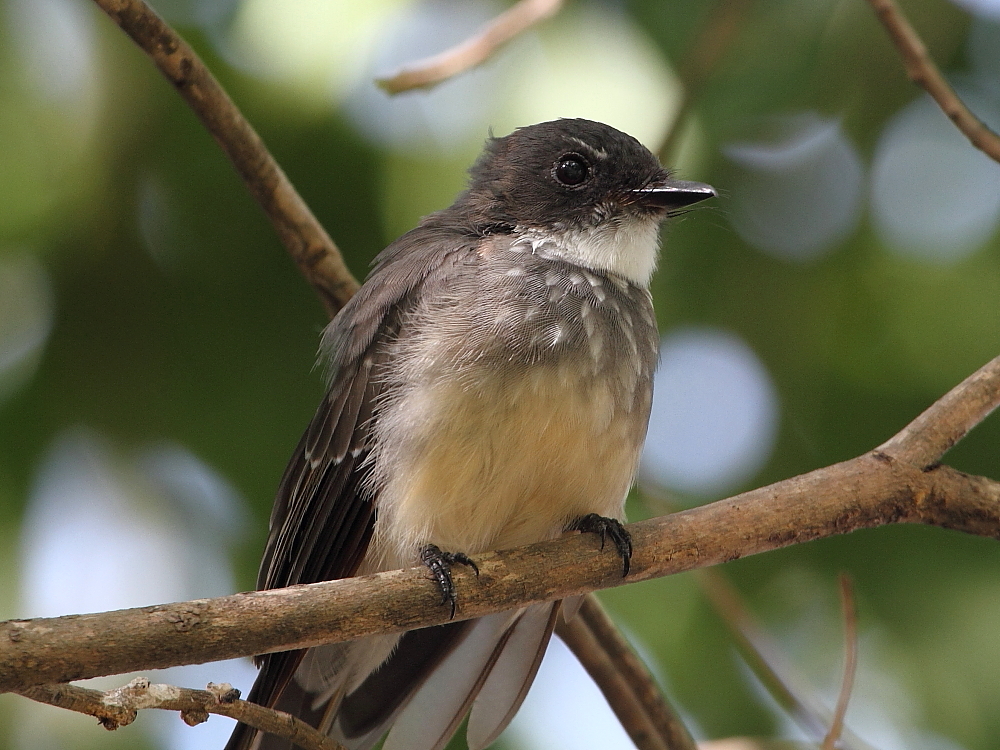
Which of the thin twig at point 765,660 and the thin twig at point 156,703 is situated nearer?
the thin twig at point 156,703

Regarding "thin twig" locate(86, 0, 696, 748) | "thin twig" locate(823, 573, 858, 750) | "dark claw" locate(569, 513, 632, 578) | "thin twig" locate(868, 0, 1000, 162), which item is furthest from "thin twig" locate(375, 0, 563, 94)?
"thin twig" locate(823, 573, 858, 750)

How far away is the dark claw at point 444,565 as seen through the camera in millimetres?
2557

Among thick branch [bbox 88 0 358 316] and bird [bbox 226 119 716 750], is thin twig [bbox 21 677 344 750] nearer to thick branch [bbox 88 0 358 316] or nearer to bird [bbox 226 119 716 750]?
bird [bbox 226 119 716 750]

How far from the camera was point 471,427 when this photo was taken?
2.95m

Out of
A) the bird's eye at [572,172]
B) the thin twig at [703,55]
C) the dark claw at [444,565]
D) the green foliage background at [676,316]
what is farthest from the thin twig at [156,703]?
the thin twig at [703,55]

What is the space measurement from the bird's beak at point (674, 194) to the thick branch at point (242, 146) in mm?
1026

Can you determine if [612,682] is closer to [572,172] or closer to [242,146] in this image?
[572,172]

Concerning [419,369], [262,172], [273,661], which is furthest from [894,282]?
[273,661]

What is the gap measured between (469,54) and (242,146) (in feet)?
2.89

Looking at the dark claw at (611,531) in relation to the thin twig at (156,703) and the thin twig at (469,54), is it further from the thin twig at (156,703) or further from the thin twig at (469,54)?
the thin twig at (469,54)

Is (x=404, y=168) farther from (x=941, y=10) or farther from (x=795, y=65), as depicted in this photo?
(x=941, y=10)

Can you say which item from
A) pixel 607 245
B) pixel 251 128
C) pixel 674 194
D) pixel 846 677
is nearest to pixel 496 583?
pixel 846 677

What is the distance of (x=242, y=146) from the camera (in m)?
3.41

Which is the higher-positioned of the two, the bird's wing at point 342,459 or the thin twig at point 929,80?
the thin twig at point 929,80
